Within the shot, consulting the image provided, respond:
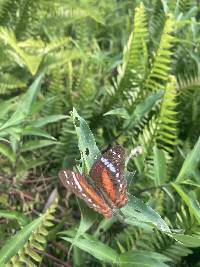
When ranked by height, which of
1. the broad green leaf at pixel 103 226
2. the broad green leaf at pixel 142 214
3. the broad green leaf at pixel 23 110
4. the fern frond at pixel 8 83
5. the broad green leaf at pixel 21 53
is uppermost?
the broad green leaf at pixel 21 53

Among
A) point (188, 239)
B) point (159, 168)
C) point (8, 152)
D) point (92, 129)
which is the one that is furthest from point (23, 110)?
point (188, 239)

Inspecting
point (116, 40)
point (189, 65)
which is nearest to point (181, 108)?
point (189, 65)

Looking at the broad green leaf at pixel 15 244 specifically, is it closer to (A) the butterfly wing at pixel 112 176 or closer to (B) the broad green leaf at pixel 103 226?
(A) the butterfly wing at pixel 112 176

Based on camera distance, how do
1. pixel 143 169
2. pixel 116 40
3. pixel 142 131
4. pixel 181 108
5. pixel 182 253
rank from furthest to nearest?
pixel 116 40
pixel 181 108
pixel 142 131
pixel 143 169
pixel 182 253

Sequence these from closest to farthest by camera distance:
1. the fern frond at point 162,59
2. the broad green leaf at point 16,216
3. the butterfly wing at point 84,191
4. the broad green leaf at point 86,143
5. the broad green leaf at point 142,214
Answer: the butterfly wing at point 84,191
the broad green leaf at point 142,214
the broad green leaf at point 86,143
the broad green leaf at point 16,216
the fern frond at point 162,59

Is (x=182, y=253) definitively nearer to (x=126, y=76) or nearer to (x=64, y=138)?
(x=64, y=138)

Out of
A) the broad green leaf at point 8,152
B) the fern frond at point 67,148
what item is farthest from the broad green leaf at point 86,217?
the fern frond at point 67,148

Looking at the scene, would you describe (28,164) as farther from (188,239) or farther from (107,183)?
(188,239)
